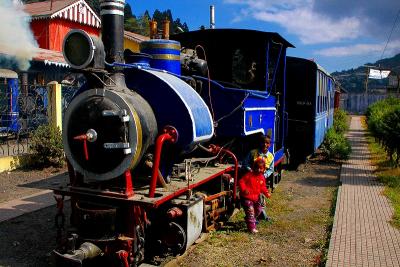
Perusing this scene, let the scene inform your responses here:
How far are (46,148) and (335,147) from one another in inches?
322

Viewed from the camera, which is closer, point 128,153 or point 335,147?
point 128,153

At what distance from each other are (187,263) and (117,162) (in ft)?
5.05

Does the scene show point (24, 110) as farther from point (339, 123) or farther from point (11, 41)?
point (339, 123)

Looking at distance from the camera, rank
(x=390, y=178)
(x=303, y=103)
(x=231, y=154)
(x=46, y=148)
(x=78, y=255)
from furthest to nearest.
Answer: (x=303, y=103)
(x=46, y=148)
(x=390, y=178)
(x=231, y=154)
(x=78, y=255)

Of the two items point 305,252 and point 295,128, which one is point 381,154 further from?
point 305,252

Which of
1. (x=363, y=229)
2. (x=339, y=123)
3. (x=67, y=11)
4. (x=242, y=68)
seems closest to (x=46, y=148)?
(x=242, y=68)

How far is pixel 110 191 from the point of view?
4090 mm

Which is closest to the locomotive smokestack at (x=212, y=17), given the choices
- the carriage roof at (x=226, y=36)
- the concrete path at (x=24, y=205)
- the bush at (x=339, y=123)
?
the carriage roof at (x=226, y=36)

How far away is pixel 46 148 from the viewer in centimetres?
1014

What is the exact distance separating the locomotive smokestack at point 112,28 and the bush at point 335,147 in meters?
10.0

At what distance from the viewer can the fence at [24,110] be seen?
11.7 meters

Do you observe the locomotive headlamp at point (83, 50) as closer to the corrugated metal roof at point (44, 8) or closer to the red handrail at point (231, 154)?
the red handrail at point (231, 154)

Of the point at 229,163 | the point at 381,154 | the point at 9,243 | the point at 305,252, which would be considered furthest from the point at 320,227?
the point at 381,154

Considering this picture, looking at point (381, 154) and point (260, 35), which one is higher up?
point (260, 35)
